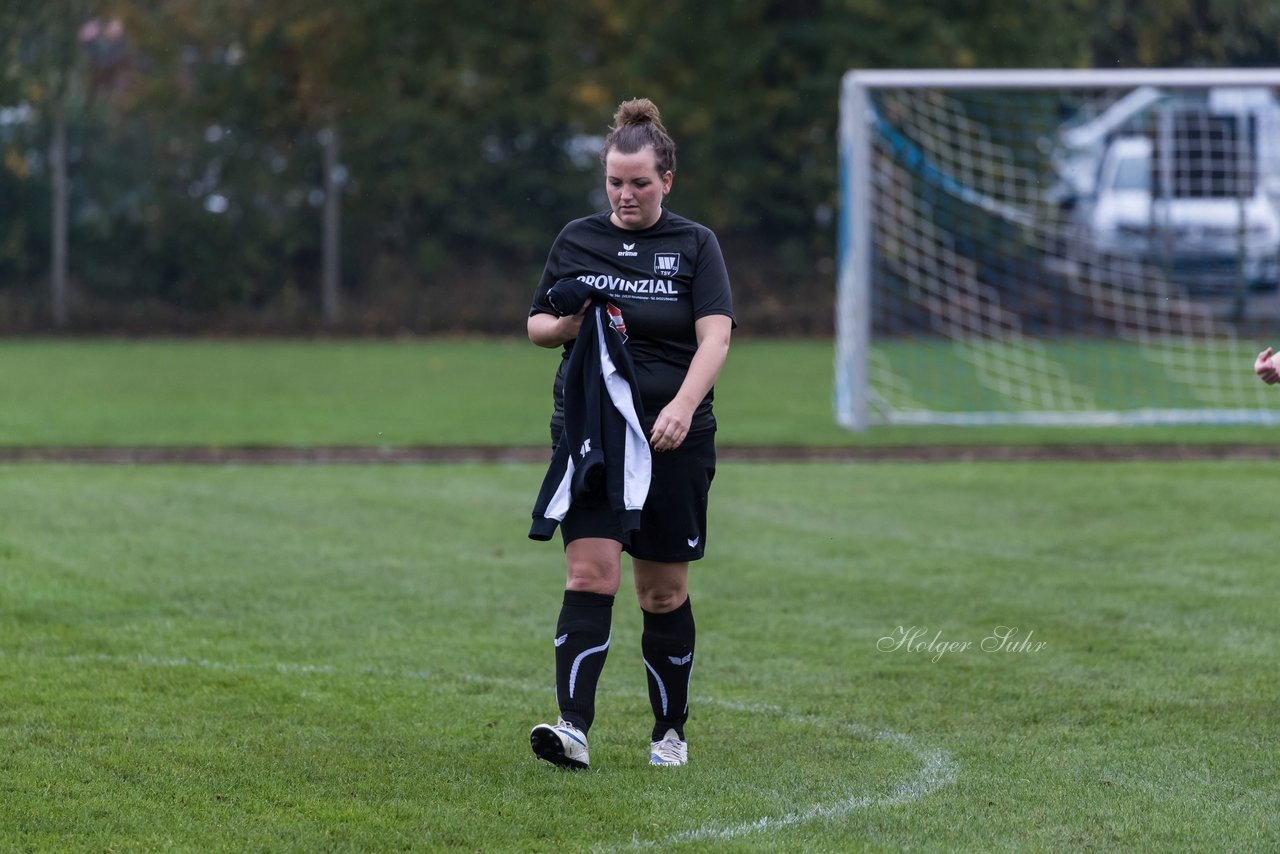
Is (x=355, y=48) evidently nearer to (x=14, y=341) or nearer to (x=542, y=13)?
(x=542, y=13)

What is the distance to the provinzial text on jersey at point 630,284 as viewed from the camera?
5082mm

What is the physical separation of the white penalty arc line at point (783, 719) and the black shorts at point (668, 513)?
86 cm

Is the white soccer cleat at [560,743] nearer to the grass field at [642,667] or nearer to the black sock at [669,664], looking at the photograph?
the grass field at [642,667]

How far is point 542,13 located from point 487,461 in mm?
16049

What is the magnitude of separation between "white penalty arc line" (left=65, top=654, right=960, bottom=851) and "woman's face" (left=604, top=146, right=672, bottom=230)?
170cm

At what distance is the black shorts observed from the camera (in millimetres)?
5047

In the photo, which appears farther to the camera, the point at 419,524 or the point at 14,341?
the point at 14,341

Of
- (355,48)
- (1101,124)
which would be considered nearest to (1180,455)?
(1101,124)

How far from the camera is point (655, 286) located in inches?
200

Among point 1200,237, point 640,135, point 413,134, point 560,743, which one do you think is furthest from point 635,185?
point 413,134

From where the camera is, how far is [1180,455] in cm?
1303

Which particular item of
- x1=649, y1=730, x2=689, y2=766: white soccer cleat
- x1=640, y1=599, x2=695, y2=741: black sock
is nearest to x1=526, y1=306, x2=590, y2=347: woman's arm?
x1=640, y1=599, x2=695, y2=741: black sock

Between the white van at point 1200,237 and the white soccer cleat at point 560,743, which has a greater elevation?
the white van at point 1200,237

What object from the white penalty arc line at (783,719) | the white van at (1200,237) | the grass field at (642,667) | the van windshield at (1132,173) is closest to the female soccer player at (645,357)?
the grass field at (642,667)
